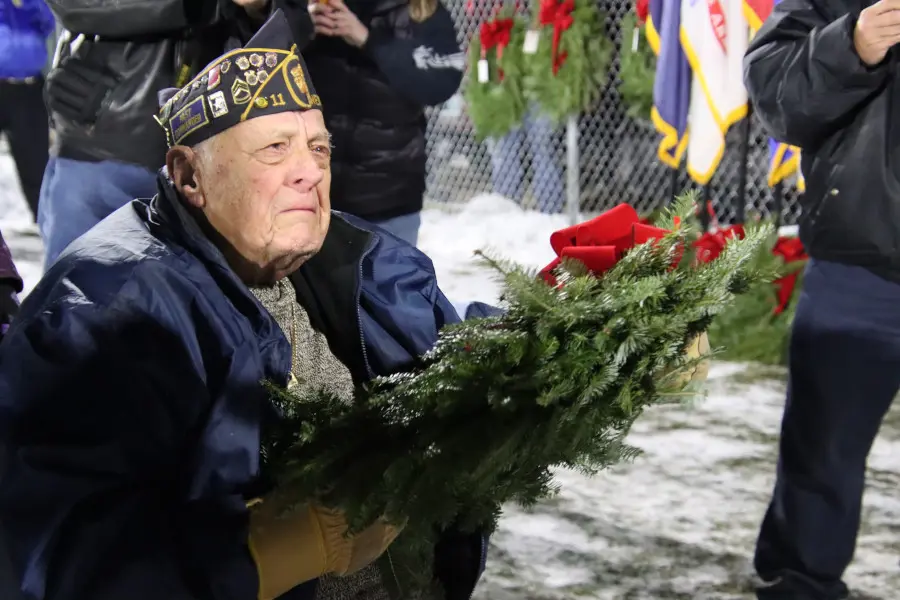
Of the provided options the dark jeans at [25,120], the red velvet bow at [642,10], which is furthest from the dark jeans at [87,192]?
the red velvet bow at [642,10]

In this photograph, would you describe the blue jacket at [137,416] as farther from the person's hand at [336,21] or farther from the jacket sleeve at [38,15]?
the jacket sleeve at [38,15]

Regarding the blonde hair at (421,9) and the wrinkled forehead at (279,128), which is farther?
the blonde hair at (421,9)

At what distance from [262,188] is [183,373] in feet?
0.90

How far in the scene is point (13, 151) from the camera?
6.08 m

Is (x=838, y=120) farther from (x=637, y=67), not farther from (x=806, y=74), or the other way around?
(x=637, y=67)

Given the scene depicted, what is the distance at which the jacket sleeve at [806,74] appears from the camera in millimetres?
2096

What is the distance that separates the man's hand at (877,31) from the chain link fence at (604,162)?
175 inches

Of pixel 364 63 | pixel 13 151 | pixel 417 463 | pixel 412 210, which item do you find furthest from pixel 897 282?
pixel 13 151

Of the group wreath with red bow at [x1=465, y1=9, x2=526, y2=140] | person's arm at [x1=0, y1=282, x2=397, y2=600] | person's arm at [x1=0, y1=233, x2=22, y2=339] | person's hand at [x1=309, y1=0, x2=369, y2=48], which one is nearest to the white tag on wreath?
wreath with red bow at [x1=465, y1=9, x2=526, y2=140]

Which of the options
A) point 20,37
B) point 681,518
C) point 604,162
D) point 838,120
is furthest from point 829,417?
point 604,162

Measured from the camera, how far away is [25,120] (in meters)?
5.97

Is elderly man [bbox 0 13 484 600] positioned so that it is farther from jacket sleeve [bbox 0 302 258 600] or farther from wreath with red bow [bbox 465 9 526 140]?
wreath with red bow [bbox 465 9 526 140]

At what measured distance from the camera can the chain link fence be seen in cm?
694

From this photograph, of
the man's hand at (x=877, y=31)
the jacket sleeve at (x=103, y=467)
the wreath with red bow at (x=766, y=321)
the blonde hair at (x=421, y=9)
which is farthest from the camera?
the wreath with red bow at (x=766, y=321)
